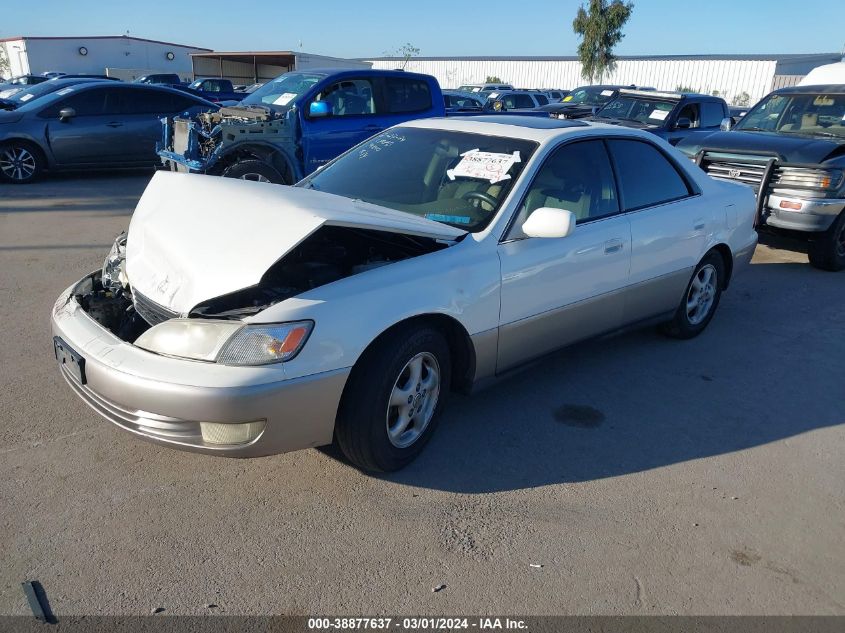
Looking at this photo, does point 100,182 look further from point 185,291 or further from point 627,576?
point 627,576

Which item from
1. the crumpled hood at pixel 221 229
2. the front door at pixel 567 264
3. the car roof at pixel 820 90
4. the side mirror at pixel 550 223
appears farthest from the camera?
the car roof at pixel 820 90

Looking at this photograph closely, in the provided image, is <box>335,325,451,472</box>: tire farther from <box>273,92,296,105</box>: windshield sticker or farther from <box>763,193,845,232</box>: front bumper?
<box>273,92,296,105</box>: windshield sticker

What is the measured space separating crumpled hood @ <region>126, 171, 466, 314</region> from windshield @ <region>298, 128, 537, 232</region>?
1.03ft

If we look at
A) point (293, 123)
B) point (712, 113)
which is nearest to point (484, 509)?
point (293, 123)

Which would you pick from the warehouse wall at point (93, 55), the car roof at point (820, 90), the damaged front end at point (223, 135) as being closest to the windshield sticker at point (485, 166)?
the damaged front end at point (223, 135)

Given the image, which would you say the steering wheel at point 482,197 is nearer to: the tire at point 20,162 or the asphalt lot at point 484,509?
the asphalt lot at point 484,509

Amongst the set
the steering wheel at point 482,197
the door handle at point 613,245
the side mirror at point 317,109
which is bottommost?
the door handle at point 613,245

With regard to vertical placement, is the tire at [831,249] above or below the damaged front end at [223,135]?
below

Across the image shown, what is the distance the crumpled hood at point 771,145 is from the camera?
7.30 metres

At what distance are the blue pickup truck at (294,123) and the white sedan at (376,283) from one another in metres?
4.16

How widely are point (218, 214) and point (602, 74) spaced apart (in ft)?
126

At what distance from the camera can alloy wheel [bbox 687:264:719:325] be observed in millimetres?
5098

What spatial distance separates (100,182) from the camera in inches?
439

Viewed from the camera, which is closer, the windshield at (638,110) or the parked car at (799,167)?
the parked car at (799,167)
